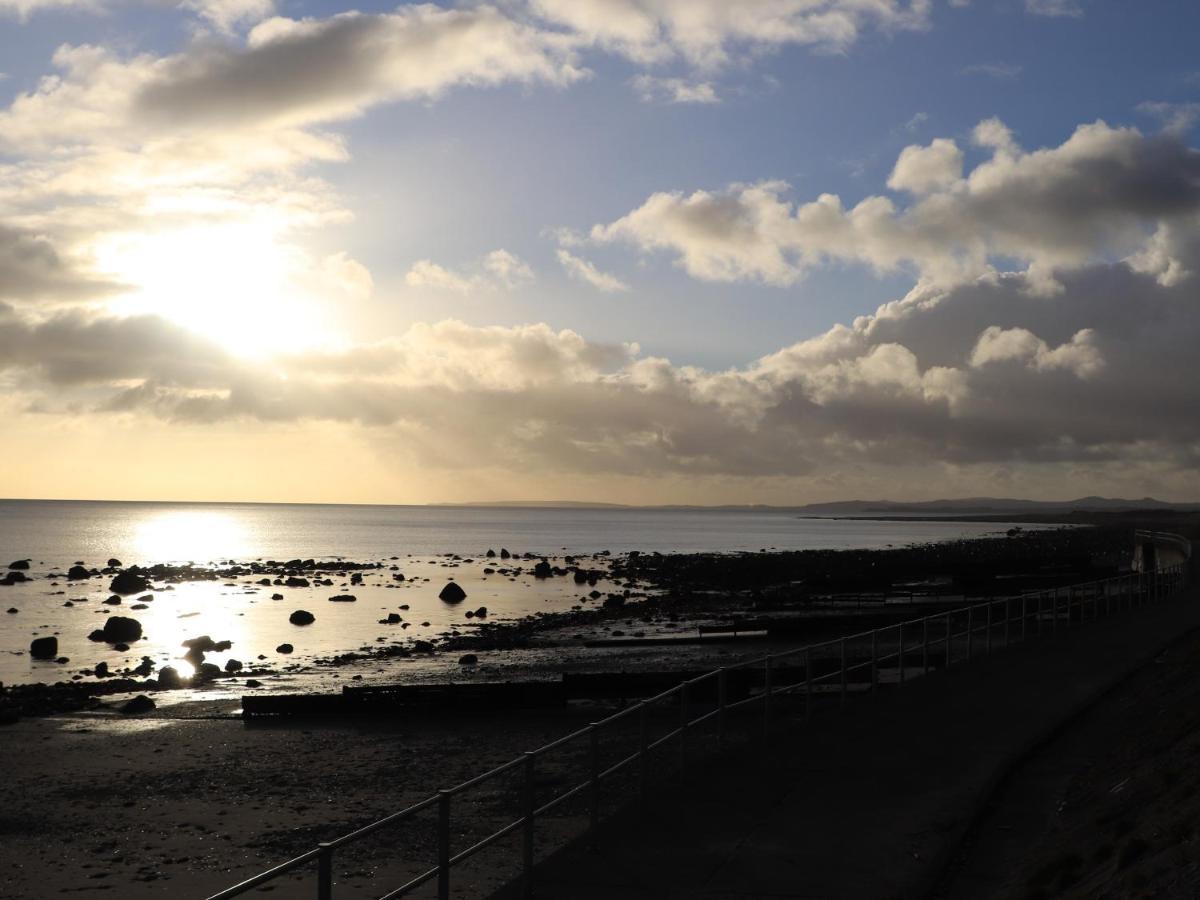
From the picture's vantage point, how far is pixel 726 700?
19.4 meters

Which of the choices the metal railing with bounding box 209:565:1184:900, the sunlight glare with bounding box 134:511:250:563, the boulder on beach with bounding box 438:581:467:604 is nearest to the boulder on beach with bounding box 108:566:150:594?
the boulder on beach with bounding box 438:581:467:604

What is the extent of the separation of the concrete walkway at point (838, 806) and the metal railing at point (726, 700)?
0.52 metres

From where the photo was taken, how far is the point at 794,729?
608 inches

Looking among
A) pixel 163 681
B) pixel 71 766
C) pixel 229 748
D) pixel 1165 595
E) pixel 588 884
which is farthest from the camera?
pixel 1165 595

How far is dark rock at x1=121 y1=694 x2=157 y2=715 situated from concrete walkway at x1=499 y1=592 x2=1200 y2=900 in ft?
60.2

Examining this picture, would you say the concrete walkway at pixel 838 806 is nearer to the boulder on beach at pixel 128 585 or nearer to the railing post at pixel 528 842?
the railing post at pixel 528 842

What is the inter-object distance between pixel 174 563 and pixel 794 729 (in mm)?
104311

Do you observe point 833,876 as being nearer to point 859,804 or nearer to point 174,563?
point 859,804

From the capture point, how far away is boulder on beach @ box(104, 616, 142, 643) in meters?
43.4

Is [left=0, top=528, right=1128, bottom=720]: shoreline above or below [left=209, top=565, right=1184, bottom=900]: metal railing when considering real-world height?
below

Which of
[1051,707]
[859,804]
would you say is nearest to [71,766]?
[859,804]

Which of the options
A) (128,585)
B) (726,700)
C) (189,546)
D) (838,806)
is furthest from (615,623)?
(189,546)

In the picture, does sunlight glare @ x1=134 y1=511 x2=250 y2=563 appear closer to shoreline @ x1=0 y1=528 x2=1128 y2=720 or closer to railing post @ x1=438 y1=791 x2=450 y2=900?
shoreline @ x1=0 y1=528 x2=1128 y2=720

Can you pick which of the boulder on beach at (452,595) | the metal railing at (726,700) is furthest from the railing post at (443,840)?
the boulder on beach at (452,595)
